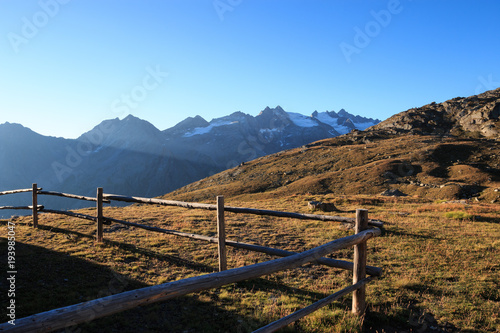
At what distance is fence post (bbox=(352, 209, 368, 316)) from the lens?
5.13 m

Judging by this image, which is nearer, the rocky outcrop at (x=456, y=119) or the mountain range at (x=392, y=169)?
the mountain range at (x=392, y=169)

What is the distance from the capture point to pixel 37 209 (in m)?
11.9

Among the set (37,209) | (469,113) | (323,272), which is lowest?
(323,272)

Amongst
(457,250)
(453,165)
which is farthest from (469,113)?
(457,250)

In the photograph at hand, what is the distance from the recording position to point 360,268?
5.14 meters

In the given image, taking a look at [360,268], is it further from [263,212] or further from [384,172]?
[384,172]

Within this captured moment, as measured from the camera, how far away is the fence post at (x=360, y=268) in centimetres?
513

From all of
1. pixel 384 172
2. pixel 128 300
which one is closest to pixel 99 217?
pixel 128 300

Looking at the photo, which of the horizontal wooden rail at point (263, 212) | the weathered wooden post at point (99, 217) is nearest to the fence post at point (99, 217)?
the weathered wooden post at point (99, 217)

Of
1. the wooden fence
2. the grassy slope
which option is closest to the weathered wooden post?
the wooden fence

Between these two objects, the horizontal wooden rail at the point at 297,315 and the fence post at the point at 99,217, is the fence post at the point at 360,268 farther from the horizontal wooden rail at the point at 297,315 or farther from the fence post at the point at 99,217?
the fence post at the point at 99,217

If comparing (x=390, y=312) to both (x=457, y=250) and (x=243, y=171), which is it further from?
(x=243, y=171)

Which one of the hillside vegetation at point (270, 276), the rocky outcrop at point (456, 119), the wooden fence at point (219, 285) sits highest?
the rocky outcrop at point (456, 119)

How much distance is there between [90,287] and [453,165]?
61946mm
